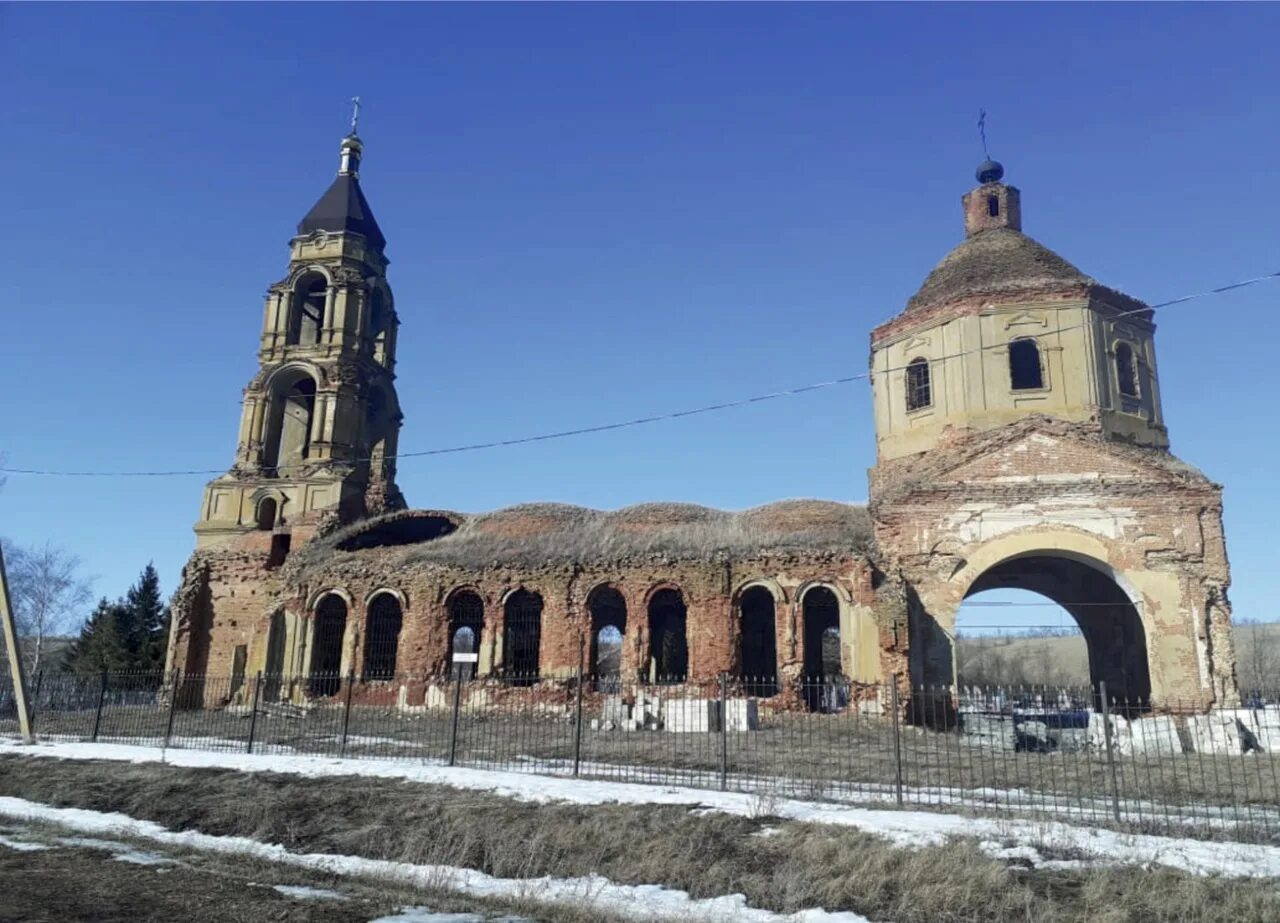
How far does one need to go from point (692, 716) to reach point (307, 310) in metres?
24.1

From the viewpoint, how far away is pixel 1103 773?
14.1 m

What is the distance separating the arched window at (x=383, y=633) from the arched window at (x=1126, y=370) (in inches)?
888

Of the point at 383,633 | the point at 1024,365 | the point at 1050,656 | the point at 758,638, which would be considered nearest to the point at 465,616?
the point at 383,633

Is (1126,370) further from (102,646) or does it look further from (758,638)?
(102,646)

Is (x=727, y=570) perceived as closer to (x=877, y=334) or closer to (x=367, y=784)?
(x=877, y=334)

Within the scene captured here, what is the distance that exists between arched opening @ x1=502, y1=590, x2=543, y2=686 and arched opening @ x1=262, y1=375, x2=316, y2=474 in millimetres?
11419

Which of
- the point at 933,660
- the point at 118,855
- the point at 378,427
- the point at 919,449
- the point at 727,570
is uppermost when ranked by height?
the point at 378,427

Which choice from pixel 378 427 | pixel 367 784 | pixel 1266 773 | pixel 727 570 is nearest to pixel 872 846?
pixel 367 784

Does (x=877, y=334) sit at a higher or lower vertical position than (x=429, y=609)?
higher

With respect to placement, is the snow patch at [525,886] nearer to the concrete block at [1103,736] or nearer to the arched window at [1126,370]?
the concrete block at [1103,736]

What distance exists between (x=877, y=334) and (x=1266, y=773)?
17163mm

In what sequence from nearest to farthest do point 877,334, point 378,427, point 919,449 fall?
point 919,449 → point 877,334 → point 378,427

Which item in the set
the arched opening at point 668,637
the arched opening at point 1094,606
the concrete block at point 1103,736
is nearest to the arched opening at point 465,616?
the arched opening at point 668,637

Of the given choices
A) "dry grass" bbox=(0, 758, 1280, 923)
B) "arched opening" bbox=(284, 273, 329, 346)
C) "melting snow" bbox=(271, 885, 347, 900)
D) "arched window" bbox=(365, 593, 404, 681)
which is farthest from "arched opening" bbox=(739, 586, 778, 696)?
"melting snow" bbox=(271, 885, 347, 900)
